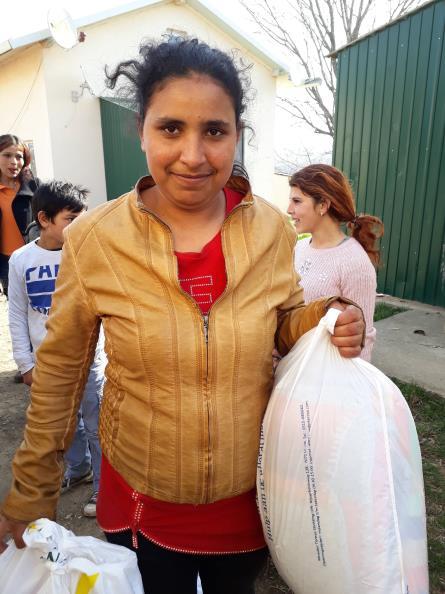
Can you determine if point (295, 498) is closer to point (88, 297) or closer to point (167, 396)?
point (167, 396)

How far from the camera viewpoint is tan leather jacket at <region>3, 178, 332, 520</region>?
1075mm

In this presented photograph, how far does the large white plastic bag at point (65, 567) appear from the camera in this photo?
970 millimetres

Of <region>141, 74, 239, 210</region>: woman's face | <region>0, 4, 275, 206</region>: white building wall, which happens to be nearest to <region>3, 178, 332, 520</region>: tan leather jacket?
<region>141, 74, 239, 210</region>: woman's face

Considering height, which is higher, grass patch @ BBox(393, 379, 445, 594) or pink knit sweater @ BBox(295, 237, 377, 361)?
pink knit sweater @ BBox(295, 237, 377, 361)

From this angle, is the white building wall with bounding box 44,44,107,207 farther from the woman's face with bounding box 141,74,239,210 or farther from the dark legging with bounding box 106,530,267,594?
the dark legging with bounding box 106,530,267,594

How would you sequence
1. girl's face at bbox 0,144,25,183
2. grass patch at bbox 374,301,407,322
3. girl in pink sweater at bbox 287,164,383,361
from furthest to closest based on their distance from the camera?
grass patch at bbox 374,301,407,322
girl's face at bbox 0,144,25,183
girl in pink sweater at bbox 287,164,383,361

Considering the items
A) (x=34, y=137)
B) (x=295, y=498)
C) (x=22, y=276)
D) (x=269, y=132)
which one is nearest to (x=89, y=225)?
(x=295, y=498)

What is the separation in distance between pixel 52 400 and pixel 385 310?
16.5 feet

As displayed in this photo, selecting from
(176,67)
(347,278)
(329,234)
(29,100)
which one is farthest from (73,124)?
(176,67)

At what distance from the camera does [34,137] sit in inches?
381

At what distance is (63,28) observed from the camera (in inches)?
306

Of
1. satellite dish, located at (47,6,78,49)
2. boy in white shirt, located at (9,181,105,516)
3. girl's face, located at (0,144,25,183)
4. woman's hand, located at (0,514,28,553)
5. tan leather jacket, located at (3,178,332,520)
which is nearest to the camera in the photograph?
tan leather jacket, located at (3,178,332,520)

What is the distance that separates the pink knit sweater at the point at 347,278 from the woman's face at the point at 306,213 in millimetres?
208

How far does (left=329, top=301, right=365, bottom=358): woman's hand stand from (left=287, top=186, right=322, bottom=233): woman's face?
1.33 metres
